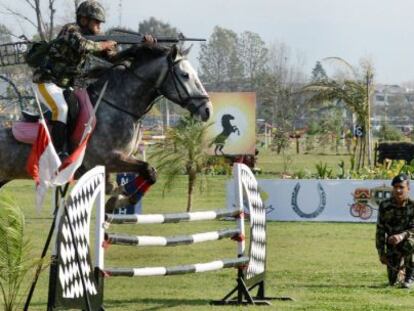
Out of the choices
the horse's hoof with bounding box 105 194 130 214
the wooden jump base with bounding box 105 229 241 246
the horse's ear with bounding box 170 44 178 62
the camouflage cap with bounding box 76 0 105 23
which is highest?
the camouflage cap with bounding box 76 0 105 23

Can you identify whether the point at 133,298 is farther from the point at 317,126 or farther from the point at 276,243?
the point at 317,126

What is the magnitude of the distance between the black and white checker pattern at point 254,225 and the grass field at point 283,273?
0.42 m

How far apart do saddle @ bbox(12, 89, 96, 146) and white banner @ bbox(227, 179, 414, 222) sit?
10.5 m

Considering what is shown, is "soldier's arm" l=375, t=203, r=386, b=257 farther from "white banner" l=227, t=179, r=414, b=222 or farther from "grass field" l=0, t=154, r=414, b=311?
"white banner" l=227, t=179, r=414, b=222

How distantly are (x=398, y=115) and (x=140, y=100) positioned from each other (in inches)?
4261

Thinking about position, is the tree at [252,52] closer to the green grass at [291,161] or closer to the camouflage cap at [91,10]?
the green grass at [291,161]

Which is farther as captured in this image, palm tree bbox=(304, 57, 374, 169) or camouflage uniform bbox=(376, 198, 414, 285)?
palm tree bbox=(304, 57, 374, 169)

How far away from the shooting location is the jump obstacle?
8.09 meters

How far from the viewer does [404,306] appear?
10.4 metres

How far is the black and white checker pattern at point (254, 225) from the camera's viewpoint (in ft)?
35.5

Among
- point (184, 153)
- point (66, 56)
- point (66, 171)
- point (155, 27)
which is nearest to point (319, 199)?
point (184, 153)

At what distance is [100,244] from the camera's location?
352 inches

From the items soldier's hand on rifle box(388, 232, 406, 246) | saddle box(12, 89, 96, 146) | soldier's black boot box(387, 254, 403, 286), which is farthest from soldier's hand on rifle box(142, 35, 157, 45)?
soldier's black boot box(387, 254, 403, 286)

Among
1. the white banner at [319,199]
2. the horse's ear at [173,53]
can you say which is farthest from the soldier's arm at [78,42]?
the white banner at [319,199]
